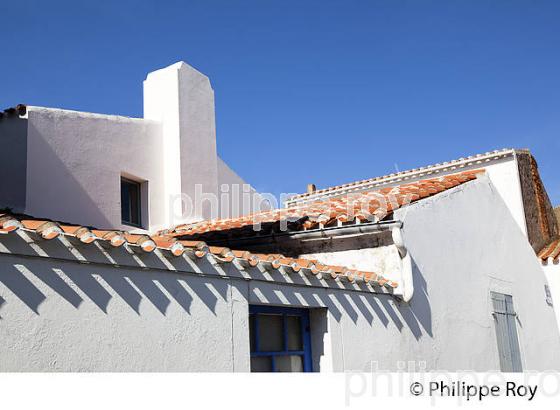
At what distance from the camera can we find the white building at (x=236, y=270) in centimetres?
429

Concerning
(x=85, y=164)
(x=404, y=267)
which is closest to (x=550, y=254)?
(x=404, y=267)

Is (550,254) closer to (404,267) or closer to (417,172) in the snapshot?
(417,172)

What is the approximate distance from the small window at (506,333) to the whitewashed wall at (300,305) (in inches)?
11.1

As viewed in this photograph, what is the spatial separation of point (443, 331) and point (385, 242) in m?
1.72

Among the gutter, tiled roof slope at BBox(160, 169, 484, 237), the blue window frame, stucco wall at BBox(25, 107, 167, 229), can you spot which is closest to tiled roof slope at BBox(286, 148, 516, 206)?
tiled roof slope at BBox(160, 169, 484, 237)

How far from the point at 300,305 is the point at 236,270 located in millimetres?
1022

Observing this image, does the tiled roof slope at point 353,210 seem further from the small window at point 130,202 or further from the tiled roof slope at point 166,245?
the small window at point 130,202

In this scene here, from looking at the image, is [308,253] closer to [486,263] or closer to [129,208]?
[486,263]

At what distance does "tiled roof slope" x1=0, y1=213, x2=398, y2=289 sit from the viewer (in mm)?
4133

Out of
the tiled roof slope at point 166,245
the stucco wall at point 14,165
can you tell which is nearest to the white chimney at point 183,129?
the stucco wall at point 14,165

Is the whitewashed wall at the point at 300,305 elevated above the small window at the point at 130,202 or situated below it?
below

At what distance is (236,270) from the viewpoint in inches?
225

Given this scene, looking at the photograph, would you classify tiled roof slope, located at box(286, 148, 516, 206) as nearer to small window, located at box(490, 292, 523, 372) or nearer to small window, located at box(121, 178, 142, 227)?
small window, located at box(490, 292, 523, 372)

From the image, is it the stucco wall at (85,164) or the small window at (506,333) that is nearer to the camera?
the small window at (506,333)
